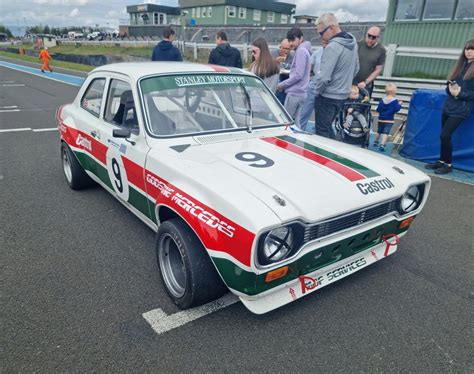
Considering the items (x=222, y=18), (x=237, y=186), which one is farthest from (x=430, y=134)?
(x=222, y=18)

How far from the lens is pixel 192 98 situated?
317cm

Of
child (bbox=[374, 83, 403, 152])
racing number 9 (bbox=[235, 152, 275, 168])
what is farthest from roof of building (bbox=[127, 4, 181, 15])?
racing number 9 (bbox=[235, 152, 275, 168])

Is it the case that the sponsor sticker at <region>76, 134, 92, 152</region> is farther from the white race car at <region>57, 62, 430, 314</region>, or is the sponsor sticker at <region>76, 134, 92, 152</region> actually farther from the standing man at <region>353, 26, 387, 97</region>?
the standing man at <region>353, 26, 387, 97</region>

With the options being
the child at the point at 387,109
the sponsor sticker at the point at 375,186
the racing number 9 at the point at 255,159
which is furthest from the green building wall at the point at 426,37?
the racing number 9 at the point at 255,159

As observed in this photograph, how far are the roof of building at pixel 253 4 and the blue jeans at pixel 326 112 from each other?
49.6m

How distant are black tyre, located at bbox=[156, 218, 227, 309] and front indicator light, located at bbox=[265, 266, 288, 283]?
0.42 meters

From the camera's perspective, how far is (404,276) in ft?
9.77

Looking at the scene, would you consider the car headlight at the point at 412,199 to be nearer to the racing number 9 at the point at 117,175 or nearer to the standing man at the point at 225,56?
the racing number 9 at the point at 117,175

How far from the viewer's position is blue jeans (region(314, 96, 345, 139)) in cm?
477

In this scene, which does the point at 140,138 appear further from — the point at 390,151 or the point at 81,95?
the point at 390,151

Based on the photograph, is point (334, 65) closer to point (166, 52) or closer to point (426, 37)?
point (166, 52)

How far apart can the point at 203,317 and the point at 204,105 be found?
1.82 metres

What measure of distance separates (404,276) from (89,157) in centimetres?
335

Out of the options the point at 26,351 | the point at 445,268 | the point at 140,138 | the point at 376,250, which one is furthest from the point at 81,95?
the point at 445,268
